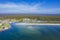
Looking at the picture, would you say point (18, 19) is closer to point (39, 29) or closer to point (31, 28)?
point (31, 28)

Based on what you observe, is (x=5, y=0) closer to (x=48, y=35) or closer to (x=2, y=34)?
(x=2, y=34)

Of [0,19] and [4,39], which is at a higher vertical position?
[0,19]

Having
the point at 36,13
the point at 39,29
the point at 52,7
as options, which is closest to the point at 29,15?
the point at 36,13

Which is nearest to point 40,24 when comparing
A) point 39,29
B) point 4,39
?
point 39,29

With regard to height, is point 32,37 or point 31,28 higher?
point 31,28

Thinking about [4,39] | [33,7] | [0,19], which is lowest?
[4,39]

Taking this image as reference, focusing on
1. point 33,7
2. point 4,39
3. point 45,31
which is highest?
point 33,7
